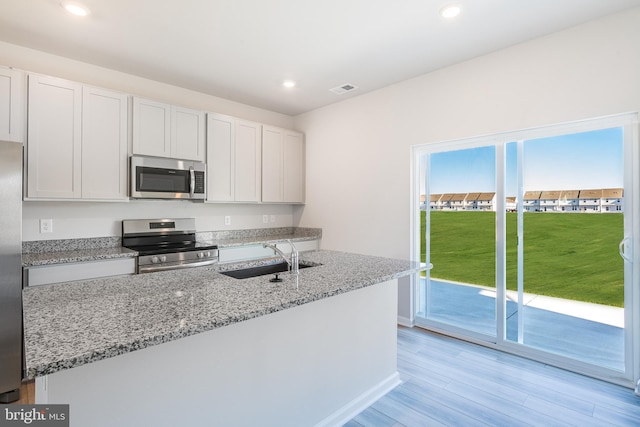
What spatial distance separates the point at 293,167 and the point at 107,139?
225cm

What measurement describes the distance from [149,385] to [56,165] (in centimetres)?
241

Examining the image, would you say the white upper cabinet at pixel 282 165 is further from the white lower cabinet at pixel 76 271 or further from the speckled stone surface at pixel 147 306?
the speckled stone surface at pixel 147 306

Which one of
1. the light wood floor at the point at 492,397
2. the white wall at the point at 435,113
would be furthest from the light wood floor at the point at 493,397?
the white wall at the point at 435,113

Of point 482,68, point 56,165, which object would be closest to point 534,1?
point 482,68

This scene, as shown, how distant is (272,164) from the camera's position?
430 centimetres

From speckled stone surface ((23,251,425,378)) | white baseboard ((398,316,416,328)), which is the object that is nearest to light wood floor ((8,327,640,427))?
white baseboard ((398,316,416,328))

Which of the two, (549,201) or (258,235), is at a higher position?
(549,201)

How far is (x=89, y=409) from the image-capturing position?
1099mm

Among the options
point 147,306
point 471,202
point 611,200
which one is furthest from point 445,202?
point 147,306

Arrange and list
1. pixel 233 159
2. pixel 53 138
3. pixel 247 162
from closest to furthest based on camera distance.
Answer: pixel 53 138 < pixel 233 159 < pixel 247 162

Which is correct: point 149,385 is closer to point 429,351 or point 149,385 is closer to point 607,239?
point 429,351

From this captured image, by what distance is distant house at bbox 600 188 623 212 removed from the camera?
2.43 m

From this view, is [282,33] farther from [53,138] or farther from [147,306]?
[147,306]

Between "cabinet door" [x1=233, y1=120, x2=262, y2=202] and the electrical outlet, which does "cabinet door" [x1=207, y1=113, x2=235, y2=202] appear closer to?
"cabinet door" [x1=233, y1=120, x2=262, y2=202]
